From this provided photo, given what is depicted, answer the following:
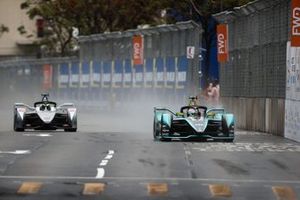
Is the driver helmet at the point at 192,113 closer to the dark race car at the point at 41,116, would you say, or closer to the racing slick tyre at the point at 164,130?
the racing slick tyre at the point at 164,130

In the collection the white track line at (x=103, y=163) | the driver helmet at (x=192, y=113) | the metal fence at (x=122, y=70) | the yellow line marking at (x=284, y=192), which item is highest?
the metal fence at (x=122, y=70)

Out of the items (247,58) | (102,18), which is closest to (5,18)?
(102,18)

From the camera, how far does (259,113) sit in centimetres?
3797

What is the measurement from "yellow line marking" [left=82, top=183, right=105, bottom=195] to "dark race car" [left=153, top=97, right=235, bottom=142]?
38.3ft

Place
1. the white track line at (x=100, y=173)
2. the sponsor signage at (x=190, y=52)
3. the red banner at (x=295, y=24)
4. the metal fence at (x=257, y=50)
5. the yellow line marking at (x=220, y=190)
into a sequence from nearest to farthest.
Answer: the yellow line marking at (x=220, y=190), the white track line at (x=100, y=173), the red banner at (x=295, y=24), the metal fence at (x=257, y=50), the sponsor signage at (x=190, y=52)

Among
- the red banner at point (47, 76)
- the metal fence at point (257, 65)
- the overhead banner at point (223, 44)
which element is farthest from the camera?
the red banner at point (47, 76)

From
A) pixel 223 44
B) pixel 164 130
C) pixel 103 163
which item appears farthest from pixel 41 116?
pixel 103 163

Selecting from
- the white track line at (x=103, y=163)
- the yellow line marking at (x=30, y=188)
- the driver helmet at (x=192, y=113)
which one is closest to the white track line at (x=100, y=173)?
the white track line at (x=103, y=163)

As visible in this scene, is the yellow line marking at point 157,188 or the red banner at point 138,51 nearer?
the yellow line marking at point 157,188

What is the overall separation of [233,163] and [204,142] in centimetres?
744

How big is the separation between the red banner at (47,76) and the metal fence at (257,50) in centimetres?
3654

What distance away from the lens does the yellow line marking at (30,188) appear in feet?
51.5

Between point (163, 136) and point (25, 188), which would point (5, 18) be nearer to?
point (163, 136)

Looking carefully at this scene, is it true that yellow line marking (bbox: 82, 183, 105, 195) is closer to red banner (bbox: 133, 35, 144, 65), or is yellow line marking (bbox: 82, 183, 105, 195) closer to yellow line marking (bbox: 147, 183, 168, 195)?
yellow line marking (bbox: 147, 183, 168, 195)
